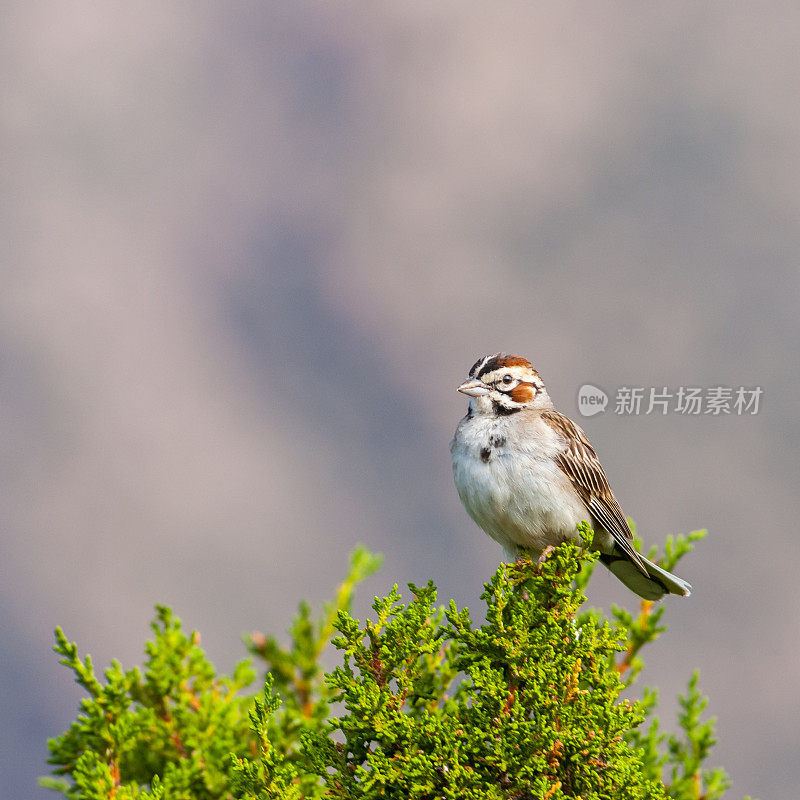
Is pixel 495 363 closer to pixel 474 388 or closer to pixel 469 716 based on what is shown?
pixel 474 388

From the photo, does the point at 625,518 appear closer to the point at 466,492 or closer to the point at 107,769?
the point at 466,492

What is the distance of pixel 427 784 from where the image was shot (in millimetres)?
4211

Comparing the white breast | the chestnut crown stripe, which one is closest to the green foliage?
the white breast

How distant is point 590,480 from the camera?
5.87 metres

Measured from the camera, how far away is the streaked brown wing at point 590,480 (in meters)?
5.73

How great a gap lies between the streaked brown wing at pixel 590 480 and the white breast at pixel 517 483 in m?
0.07

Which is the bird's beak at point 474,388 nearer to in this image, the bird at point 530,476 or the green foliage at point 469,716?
the bird at point 530,476

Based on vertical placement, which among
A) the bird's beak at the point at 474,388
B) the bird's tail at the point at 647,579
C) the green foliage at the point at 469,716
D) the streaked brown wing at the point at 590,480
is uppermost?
the bird's beak at the point at 474,388

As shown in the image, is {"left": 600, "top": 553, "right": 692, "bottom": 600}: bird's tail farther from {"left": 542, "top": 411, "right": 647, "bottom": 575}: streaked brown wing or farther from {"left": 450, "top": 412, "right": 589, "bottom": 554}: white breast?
{"left": 450, "top": 412, "right": 589, "bottom": 554}: white breast

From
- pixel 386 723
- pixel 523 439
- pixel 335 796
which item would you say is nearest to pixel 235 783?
pixel 335 796

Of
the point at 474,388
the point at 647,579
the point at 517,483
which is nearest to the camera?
the point at 517,483

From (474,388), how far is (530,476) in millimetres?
648

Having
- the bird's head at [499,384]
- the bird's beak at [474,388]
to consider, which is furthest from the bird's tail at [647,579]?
the bird's beak at [474,388]

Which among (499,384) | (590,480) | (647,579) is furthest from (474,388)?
(647,579)
